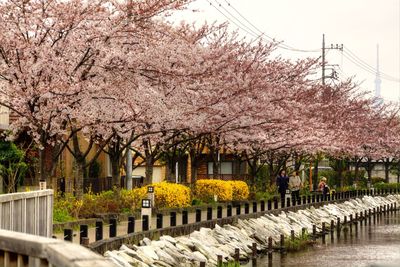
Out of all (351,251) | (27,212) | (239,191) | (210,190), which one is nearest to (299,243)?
(351,251)

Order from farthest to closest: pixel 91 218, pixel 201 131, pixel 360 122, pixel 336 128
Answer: pixel 360 122 → pixel 336 128 → pixel 201 131 → pixel 91 218

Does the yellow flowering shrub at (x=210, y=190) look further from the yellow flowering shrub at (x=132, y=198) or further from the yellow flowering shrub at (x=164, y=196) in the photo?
the yellow flowering shrub at (x=132, y=198)

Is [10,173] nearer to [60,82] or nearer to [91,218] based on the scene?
[91,218]

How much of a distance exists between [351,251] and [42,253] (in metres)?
28.9

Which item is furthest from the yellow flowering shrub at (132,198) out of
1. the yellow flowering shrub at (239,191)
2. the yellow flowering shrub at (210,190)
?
the yellow flowering shrub at (239,191)

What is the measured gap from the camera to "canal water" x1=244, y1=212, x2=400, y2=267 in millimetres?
29969

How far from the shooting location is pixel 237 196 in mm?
44656

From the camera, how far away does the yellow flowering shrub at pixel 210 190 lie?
1596 inches

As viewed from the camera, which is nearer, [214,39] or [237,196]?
[214,39]

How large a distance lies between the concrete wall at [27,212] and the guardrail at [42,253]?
15.4ft

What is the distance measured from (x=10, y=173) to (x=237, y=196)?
51.5 ft

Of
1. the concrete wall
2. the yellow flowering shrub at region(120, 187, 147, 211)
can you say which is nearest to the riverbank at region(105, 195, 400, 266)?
the yellow flowering shrub at region(120, 187, 147, 211)

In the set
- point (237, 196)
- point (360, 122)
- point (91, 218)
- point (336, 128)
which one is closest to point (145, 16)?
point (91, 218)

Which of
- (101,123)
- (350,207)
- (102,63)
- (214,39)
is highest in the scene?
(214,39)
